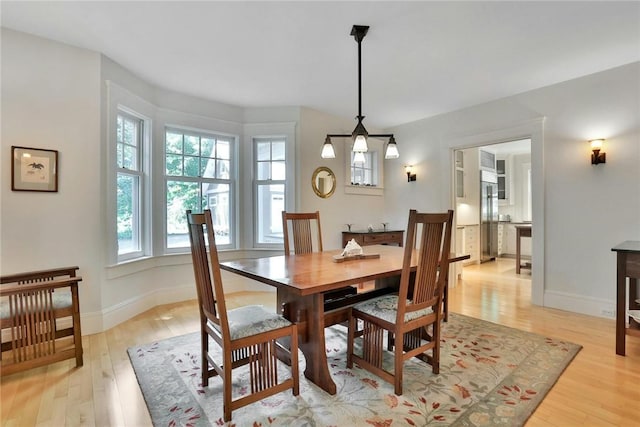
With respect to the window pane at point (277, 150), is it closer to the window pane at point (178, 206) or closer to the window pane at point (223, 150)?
the window pane at point (223, 150)

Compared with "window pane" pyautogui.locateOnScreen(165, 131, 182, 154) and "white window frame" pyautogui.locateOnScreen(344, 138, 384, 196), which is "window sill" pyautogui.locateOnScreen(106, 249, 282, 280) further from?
"white window frame" pyautogui.locateOnScreen(344, 138, 384, 196)

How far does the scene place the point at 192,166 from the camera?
411 centimetres

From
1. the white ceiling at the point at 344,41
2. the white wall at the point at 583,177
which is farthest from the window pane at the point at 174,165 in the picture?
the white wall at the point at 583,177

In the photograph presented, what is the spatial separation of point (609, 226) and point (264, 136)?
4163 mm

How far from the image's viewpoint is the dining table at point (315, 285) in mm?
1801

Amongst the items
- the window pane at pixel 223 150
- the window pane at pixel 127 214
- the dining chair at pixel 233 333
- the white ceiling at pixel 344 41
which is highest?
the white ceiling at pixel 344 41

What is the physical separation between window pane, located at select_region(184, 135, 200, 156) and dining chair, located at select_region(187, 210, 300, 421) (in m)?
2.58

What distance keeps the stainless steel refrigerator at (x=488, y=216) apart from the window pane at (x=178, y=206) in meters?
5.66

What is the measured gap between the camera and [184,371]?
7.20ft

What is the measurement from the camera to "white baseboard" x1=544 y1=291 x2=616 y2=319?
10.6 ft

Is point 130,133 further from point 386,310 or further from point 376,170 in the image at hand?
point 376,170

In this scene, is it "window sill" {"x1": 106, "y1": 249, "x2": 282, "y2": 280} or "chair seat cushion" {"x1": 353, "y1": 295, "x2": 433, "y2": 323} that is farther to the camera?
"window sill" {"x1": 106, "y1": 249, "x2": 282, "y2": 280}

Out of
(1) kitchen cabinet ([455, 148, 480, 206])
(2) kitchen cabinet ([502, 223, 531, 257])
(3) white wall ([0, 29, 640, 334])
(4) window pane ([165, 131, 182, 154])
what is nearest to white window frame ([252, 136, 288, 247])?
(3) white wall ([0, 29, 640, 334])

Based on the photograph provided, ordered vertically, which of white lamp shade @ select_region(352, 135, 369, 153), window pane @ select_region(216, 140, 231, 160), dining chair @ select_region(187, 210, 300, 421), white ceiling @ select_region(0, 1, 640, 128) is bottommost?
dining chair @ select_region(187, 210, 300, 421)
